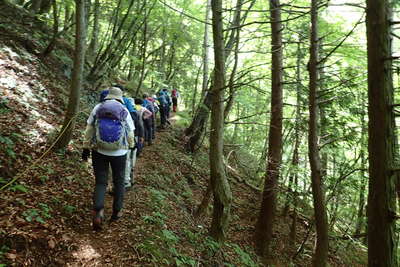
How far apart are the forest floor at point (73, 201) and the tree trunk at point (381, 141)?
9.70ft

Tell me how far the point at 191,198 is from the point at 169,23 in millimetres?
11721

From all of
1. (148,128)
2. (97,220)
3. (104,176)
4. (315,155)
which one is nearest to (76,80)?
(104,176)

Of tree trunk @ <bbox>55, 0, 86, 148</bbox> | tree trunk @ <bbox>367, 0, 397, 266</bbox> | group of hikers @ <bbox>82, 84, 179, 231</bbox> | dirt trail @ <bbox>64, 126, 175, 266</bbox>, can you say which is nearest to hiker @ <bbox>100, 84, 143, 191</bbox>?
dirt trail @ <bbox>64, 126, 175, 266</bbox>

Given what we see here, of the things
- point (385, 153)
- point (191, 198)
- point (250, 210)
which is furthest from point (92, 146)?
point (250, 210)

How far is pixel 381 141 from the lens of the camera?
115 inches

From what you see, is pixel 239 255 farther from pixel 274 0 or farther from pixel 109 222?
pixel 274 0

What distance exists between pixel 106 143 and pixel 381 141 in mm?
3756

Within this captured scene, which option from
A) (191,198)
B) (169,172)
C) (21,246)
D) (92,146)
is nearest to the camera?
(21,246)

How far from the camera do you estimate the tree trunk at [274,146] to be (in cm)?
718

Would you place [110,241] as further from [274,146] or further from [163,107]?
[163,107]

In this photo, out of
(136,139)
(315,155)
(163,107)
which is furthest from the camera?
(163,107)

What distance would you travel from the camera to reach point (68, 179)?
5703 mm

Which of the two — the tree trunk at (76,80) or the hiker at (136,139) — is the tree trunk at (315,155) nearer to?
the hiker at (136,139)

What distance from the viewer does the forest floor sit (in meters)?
3.90
